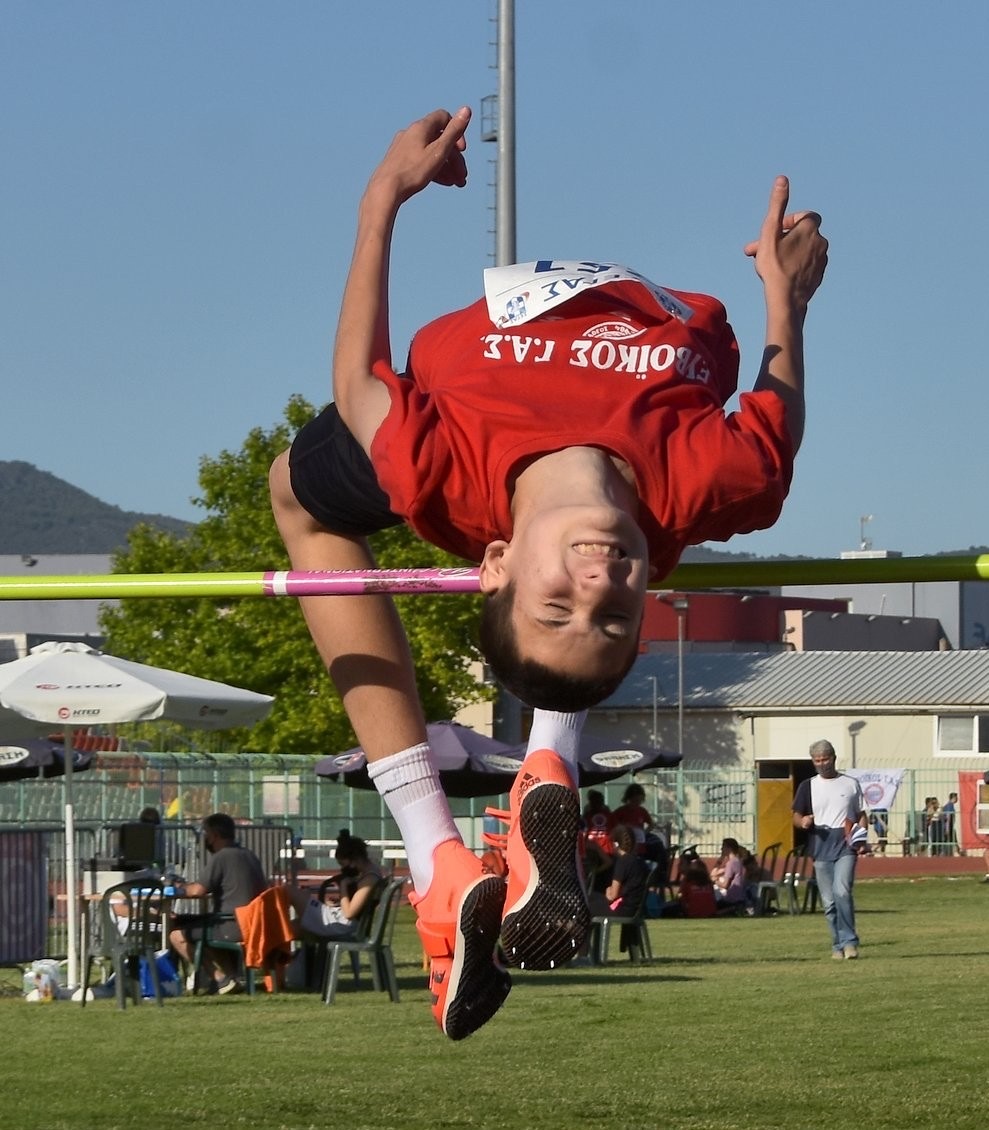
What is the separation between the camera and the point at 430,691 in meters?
34.1

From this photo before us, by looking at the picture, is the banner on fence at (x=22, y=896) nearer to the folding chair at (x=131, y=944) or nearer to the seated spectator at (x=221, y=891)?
the seated spectator at (x=221, y=891)

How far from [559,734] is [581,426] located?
111cm

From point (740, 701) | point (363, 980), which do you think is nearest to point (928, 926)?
point (363, 980)

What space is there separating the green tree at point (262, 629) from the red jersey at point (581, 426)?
28.0 m

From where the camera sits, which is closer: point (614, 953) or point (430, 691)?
point (614, 953)

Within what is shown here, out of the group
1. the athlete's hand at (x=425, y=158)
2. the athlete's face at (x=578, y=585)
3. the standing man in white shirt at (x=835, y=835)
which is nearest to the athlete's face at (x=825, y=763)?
the standing man in white shirt at (x=835, y=835)

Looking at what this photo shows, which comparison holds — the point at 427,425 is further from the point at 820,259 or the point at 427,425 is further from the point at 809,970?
the point at 809,970

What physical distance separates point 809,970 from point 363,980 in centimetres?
290

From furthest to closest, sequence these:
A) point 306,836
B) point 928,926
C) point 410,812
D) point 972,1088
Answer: point 306,836
point 928,926
point 972,1088
point 410,812

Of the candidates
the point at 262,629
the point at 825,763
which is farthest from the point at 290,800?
the point at 825,763

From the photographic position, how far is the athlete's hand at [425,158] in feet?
13.8

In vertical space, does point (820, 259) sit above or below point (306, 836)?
above

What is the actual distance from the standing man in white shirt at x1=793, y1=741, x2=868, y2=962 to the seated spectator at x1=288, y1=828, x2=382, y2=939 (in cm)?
307

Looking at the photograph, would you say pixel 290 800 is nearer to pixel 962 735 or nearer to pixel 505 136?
pixel 505 136
